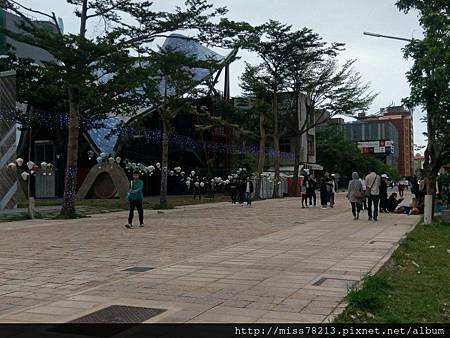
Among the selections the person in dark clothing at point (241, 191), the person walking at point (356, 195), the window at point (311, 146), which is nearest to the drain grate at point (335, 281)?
the person walking at point (356, 195)

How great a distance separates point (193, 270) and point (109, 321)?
3102 millimetres

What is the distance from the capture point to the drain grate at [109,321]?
5164 mm

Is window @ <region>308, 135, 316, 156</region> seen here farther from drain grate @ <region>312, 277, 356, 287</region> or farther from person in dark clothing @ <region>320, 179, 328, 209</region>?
drain grate @ <region>312, 277, 356, 287</region>

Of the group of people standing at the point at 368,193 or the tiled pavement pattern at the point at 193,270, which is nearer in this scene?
the tiled pavement pattern at the point at 193,270

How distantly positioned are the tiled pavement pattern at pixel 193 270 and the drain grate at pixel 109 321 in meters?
0.17

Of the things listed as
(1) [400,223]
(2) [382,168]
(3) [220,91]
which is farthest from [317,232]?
(2) [382,168]

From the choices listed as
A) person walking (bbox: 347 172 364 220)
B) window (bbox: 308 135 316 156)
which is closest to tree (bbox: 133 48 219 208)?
person walking (bbox: 347 172 364 220)

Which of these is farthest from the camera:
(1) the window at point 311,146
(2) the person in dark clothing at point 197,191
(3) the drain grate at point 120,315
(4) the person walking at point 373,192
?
(1) the window at point 311,146

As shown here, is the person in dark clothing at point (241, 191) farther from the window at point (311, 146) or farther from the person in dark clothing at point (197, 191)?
the window at point (311, 146)

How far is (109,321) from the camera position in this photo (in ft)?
18.2

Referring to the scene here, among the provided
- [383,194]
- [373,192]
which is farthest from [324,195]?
[373,192]

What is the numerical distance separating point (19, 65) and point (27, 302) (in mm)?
30232

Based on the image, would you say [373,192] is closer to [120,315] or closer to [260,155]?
[120,315]

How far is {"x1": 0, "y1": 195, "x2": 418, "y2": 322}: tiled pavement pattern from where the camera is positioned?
605 centimetres
